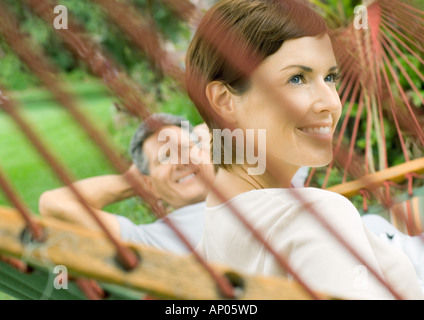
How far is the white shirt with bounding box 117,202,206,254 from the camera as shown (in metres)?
1.34

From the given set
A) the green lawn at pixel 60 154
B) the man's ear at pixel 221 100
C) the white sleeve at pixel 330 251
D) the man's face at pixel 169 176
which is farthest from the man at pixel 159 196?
the green lawn at pixel 60 154

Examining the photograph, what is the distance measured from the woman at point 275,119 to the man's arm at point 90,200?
409 mm

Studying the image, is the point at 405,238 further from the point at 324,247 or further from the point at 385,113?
the point at 385,113

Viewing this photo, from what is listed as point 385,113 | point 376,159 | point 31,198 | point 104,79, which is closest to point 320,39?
point 104,79

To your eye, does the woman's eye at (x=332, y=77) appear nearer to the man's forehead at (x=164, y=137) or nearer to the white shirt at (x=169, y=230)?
the man's forehead at (x=164, y=137)

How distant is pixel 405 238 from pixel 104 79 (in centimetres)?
80

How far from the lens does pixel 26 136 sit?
0.59m

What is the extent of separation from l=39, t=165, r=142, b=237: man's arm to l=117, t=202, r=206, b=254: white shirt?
34 millimetres

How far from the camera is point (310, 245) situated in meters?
0.68

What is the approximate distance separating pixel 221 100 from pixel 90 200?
834 millimetres

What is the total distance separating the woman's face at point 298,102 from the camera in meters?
0.77

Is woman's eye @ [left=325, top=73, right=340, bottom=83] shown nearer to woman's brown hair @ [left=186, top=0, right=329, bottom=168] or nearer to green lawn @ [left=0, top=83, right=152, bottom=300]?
woman's brown hair @ [left=186, top=0, right=329, bottom=168]

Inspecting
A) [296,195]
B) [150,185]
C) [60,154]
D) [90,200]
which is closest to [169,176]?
[150,185]

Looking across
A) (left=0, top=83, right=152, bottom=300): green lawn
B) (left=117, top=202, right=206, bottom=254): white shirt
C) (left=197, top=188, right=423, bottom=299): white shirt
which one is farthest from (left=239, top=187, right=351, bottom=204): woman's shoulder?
(left=0, top=83, right=152, bottom=300): green lawn
